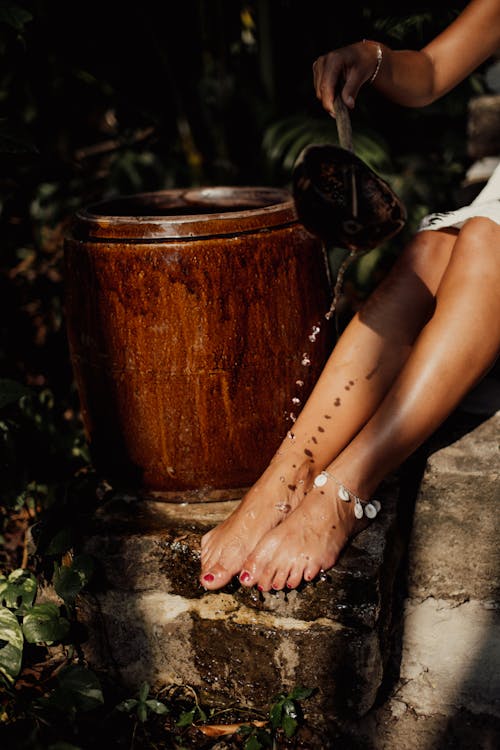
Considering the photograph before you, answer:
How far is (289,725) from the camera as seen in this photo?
1519mm

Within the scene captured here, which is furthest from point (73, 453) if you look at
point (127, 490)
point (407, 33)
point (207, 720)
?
point (407, 33)

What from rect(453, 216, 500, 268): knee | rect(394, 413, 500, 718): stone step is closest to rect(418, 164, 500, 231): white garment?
rect(453, 216, 500, 268): knee

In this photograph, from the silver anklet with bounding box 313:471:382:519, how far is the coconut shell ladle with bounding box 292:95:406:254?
0.49 m

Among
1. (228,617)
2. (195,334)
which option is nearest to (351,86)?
(195,334)

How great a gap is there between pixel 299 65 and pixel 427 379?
254 cm

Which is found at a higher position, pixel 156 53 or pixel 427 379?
pixel 156 53

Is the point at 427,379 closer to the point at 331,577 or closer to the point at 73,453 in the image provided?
the point at 331,577

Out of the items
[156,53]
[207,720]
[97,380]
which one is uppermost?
[156,53]

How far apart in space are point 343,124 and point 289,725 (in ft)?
3.89

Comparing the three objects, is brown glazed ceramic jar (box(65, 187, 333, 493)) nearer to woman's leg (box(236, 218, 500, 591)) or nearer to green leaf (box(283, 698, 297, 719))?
woman's leg (box(236, 218, 500, 591))

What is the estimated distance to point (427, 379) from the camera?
1551 mm

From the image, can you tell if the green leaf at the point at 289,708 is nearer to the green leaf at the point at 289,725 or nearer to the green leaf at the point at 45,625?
the green leaf at the point at 289,725

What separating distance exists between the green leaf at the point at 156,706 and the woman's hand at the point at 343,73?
1.26 m

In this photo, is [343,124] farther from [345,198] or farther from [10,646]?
[10,646]
